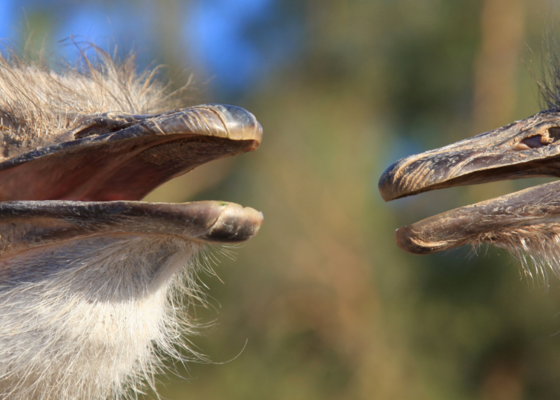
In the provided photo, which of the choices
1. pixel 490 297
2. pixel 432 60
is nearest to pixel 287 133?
pixel 432 60

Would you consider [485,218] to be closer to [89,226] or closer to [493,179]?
[493,179]

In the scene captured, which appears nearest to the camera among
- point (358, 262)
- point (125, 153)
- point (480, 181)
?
point (125, 153)

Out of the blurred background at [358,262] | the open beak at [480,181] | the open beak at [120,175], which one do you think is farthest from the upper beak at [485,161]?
the blurred background at [358,262]

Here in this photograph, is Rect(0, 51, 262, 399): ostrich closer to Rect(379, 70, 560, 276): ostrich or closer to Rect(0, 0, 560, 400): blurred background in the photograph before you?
Rect(379, 70, 560, 276): ostrich

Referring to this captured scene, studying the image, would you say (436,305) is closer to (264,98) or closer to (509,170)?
(264,98)

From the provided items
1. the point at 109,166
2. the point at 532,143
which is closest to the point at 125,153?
the point at 109,166

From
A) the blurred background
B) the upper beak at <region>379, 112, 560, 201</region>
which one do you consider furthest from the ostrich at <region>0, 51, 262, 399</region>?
the blurred background
